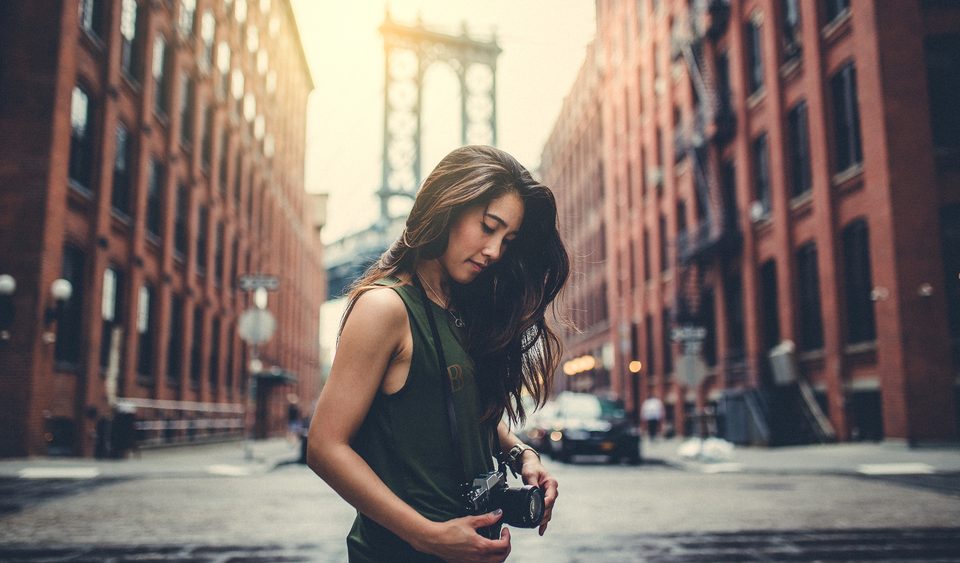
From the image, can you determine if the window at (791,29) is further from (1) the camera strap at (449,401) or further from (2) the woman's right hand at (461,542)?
(2) the woman's right hand at (461,542)

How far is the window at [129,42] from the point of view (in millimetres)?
21453

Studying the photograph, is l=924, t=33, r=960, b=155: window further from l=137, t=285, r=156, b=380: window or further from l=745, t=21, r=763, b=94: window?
l=137, t=285, r=156, b=380: window

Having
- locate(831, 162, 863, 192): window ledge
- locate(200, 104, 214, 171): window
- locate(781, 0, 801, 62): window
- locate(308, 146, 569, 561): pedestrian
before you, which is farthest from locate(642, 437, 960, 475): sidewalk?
locate(200, 104, 214, 171): window

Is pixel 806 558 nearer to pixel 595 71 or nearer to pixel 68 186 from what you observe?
pixel 68 186

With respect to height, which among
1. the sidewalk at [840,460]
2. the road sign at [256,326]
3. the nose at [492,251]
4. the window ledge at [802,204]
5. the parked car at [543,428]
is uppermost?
the window ledge at [802,204]

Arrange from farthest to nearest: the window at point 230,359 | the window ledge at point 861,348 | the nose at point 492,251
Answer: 1. the window at point 230,359
2. the window ledge at point 861,348
3. the nose at point 492,251

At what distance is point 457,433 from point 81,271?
65.1ft

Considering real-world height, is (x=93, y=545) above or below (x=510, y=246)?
below

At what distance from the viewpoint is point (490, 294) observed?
2201mm

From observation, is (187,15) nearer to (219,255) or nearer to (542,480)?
(219,255)

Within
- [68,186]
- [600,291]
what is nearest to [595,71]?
[600,291]

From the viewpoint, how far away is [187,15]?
27422 millimetres

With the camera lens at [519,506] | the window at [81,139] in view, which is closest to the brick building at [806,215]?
the window at [81,139]

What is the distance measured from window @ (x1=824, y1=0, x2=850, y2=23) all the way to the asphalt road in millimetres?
12351
